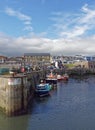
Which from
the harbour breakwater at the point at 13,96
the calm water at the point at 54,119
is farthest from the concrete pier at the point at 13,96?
the calm water at the point at 54,119

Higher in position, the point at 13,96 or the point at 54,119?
the point at 13,96

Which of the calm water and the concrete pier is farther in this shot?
the concrete pier

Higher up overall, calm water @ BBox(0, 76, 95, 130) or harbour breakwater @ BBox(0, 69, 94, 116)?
harbour breakwater @ BBox(0, 69, 94, 116)

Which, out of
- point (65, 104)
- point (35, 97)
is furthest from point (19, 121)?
point (35, 97)

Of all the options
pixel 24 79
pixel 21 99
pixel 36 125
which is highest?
pixel 24 79

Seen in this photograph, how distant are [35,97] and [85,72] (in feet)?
290

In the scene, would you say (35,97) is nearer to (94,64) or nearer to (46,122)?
(46,122)

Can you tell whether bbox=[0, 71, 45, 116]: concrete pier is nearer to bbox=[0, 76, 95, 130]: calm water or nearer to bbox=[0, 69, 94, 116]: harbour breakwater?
bbox=[0, 69, 94, 116]: harbour breakwater

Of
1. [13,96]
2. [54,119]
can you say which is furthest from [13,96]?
[54,119]

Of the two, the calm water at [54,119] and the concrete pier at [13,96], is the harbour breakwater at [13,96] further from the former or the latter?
the calm water at [54,119]

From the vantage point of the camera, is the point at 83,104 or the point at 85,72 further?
the point at 85,72

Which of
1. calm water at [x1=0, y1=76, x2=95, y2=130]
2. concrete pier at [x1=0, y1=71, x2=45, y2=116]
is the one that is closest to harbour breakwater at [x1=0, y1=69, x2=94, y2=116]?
concrete pier at [x1=0, y1=71, x2=45, y2=116]

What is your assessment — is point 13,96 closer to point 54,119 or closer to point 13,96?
point 13,96

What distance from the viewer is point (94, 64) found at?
505ft
